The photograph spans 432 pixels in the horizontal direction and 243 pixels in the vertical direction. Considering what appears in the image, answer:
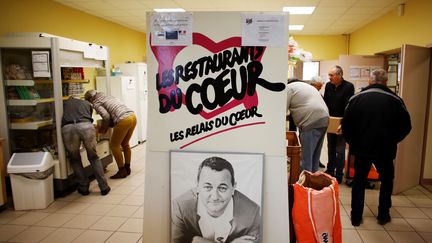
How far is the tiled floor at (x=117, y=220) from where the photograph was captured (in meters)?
2.99

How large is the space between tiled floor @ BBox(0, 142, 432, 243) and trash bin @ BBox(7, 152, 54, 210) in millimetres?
111

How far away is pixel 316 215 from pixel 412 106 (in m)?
2.77

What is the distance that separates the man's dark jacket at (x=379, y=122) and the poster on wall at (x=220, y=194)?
1.59 metres

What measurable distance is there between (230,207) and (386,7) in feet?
18.4

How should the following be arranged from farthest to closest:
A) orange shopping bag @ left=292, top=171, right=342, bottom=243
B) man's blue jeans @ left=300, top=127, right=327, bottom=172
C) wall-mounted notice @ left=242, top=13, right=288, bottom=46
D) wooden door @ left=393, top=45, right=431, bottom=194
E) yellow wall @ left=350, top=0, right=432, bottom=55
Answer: yellow wall @ left=350, top=0, right=432, bottom=55 → wooden door @ left=393, top=45, right=431, bottom=194 → man's blue jeans @ left=300, top=127, right=327, bottom=172 → orange shopping bag @ left=292, top=171, right=342, bottom=243 → wall-mounted notice @ left=242, top=13, right=288, bottom=46

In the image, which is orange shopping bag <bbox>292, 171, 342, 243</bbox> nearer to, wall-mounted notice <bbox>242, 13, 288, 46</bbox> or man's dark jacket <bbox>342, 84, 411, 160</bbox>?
wall-mounted notice <bbox>242, 13, 288, 46</bbox>

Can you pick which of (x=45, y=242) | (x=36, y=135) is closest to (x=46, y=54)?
(x=36, y=135)

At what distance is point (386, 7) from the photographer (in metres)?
5.82

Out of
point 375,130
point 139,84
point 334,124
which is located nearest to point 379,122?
point 375,130

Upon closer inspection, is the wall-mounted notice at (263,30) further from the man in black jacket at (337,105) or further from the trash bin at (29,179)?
the trash bin at (29,179)

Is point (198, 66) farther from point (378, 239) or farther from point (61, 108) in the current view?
point (61, 108)

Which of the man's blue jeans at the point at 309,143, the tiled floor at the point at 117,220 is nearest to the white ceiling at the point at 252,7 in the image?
the man's blue jeans at the point at 309,143

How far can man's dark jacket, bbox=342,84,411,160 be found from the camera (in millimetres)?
2957

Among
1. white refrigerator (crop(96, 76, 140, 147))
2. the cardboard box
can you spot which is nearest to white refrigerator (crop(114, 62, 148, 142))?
white refrigerator (crop(96, 76, 140, 147))
